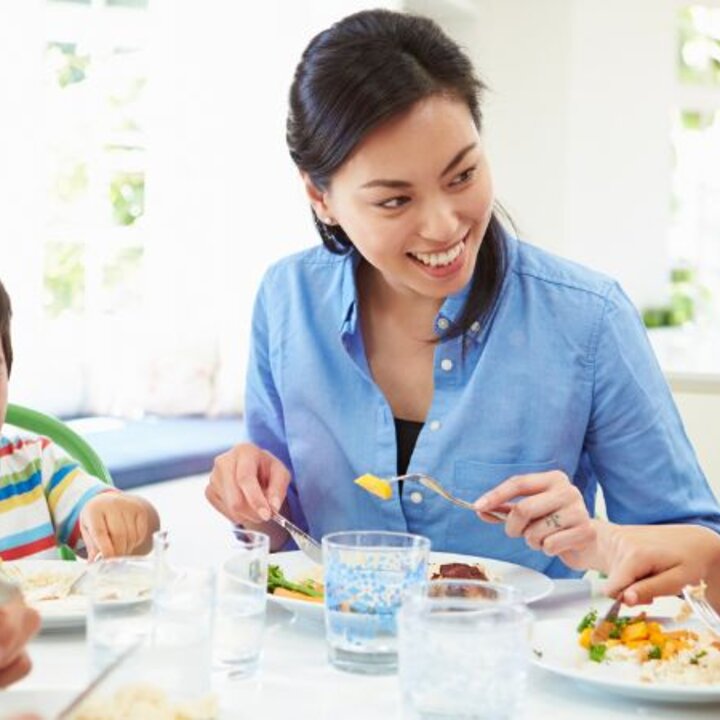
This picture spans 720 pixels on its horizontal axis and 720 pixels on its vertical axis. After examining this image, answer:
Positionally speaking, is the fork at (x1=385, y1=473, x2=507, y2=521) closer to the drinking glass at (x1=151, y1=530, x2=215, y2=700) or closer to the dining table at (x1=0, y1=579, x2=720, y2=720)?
the dining table at (x1=0, y1=579, x2=720, y2=720)

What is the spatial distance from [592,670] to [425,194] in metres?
0.63

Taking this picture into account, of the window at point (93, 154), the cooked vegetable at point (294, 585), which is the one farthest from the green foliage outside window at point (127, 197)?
the cooked vegetable at point (294, 585)

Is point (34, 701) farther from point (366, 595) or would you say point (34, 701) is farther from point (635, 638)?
point (635, 638)

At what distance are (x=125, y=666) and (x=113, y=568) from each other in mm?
294

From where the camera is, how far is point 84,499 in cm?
186

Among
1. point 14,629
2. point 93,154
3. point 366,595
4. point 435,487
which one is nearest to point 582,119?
point 93,154

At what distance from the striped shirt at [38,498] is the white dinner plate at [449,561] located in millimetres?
331

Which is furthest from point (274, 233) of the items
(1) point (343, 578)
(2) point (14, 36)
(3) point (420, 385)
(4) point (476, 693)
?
(4) point (476, 693)

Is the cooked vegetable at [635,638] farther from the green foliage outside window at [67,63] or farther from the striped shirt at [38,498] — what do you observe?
the green foliage outside window at [67,63]

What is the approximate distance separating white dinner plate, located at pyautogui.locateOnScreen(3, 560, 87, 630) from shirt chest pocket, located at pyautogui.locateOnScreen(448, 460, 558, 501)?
1.58 feet

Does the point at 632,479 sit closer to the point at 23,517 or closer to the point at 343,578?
the point at 343,578

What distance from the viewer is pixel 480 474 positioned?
1813mm

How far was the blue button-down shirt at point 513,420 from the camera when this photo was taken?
5.80ft

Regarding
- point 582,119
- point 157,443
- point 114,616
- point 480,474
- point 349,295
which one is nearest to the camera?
point 114,616
